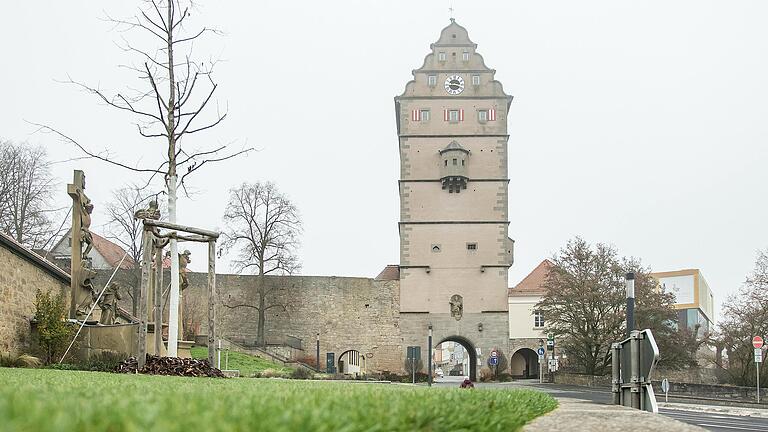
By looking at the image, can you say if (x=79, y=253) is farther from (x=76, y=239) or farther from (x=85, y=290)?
(x=85, y=290)

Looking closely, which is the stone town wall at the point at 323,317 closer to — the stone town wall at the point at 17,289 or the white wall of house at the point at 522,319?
the white wall of house at the point at 522,319

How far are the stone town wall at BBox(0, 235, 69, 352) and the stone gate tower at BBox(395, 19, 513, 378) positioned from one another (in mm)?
32644

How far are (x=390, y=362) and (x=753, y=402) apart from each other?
79.6 ft

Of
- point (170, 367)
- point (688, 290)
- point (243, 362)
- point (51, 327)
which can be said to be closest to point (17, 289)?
point (51, 327)

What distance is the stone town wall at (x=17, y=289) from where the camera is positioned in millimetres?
17125

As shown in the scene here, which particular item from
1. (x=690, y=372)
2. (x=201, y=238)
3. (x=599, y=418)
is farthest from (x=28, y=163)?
(x=599, y=418)

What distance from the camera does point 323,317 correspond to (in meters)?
51.7

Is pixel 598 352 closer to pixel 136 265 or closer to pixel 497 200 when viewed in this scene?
pixel 497 200

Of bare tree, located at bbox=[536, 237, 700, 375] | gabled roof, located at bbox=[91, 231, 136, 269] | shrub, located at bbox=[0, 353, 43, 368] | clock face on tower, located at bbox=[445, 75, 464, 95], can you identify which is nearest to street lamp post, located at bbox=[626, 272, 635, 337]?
shrub, located at bbox=[0, 353, 43, 368]

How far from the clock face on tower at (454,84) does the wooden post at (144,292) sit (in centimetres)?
3829

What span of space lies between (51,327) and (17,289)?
1007 millimetres

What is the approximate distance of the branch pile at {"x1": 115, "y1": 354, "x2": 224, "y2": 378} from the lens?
44.6 ft

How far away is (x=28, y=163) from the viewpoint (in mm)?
46000

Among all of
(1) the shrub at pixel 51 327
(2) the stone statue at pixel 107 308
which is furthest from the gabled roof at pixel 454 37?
(1) the shrub at pixel 51 327
